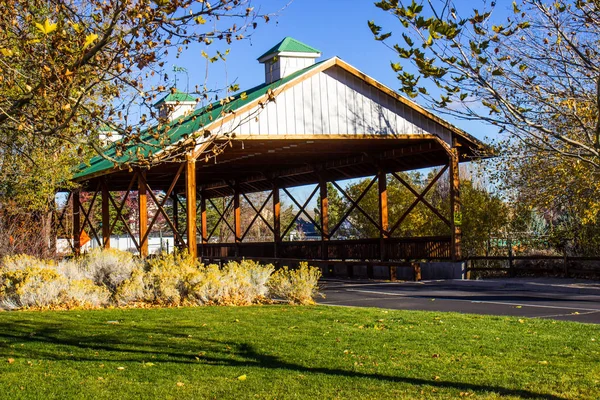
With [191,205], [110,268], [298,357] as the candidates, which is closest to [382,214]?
[191,205]

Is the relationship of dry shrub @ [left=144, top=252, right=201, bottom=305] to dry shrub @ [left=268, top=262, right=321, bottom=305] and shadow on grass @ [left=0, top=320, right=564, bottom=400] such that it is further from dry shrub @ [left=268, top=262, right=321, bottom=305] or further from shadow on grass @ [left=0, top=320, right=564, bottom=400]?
shadow on grass @ [left=0, top=320, right=564, bottom=400]

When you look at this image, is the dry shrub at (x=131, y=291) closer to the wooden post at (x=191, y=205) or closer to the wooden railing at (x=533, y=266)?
the wooden post at (x=191, y=205)

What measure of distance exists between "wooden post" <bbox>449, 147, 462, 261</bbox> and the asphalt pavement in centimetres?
127

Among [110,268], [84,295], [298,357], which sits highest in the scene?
[110,268]

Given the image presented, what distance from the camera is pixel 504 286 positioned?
21.1m

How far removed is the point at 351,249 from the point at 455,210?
22.2 feet

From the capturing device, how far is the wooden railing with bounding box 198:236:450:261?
2538 cm

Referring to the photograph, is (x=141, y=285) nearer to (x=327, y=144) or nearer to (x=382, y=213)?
(x=327, y=144)

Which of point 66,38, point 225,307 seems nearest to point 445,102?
point 66,38

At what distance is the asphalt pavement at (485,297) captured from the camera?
47.4ft

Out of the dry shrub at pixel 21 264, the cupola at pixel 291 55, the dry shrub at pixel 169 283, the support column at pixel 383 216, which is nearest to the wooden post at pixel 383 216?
the support column at pixel 383 216

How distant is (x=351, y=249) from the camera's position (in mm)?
29641

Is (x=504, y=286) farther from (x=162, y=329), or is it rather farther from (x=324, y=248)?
(x=162, y=329)

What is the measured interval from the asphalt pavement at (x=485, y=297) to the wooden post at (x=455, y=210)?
49.8 inches
